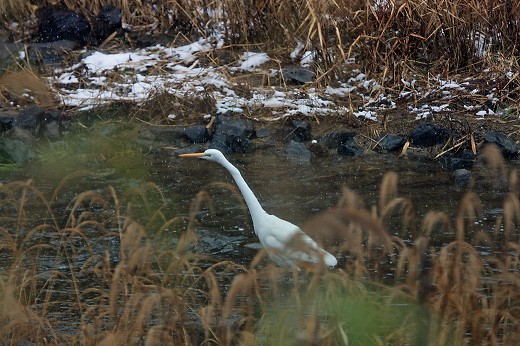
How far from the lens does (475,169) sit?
21.2ft

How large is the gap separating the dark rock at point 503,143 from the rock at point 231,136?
70.7 inches

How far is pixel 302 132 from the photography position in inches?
283

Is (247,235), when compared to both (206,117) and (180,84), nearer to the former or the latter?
(206,117)

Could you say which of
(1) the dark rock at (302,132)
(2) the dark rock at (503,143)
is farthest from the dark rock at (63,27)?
(2) the dark rock at (503,143)

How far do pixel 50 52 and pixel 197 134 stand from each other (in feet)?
7.70

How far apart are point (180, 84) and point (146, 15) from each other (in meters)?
1.98

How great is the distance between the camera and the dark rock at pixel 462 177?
243 inches

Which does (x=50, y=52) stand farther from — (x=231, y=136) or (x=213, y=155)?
(x=213, y=155)

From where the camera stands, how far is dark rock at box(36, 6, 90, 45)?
9.29 meters

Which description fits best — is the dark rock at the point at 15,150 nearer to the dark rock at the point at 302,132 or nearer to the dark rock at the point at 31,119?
Answer: the dark rock at the point at 31,119

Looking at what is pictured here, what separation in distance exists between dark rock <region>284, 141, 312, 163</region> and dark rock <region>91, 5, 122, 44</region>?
317 cm

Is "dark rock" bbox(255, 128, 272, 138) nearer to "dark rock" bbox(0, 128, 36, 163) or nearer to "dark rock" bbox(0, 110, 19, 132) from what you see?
"dark rock" bbox(0, 128, 36, 163)

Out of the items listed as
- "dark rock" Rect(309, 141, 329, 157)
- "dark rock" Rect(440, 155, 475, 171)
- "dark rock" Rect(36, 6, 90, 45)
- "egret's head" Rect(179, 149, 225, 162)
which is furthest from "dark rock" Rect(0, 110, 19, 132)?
"dark rock" Rect(440, 155, 475, 171)

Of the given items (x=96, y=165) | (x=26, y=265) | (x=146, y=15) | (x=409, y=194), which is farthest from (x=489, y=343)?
(x=146, y=15)
